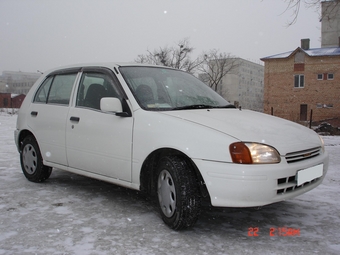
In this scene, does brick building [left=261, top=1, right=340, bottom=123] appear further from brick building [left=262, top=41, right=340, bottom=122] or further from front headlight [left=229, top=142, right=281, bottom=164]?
front headlight [left=229, top=142, right=281, bottom=164]

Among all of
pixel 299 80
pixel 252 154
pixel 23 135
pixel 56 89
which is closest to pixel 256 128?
pixel 252 154

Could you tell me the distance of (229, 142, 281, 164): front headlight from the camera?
2.88 meters

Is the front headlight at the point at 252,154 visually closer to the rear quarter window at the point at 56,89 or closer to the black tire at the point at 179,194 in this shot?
the black tire at the point at 179,194

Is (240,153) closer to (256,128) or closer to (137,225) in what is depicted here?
(256,128)

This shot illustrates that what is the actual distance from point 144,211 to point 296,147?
1.73 metres

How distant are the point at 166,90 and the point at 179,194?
1.41 meters

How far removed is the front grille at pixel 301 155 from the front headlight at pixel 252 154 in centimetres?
16

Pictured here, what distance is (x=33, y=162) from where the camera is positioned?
16.6 ft

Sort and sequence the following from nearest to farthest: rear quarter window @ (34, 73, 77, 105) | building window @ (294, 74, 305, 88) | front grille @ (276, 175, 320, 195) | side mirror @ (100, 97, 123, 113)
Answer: front grille @ (276, 175, 320, 195), side mirror @ (100, 97, 123, 113), rear quarter window @ (34, 73, 77, 105), building window @ (294, 74, 305, 88)

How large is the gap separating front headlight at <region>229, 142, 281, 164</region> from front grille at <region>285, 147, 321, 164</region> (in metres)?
0.16

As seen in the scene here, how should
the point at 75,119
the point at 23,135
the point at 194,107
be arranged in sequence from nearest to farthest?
the point at 194,107 < the point at 75,119 < the point at 23,135

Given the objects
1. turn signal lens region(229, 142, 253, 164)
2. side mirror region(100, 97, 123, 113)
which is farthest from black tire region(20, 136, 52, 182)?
turn signal lens region(229, 142, 253, 164)

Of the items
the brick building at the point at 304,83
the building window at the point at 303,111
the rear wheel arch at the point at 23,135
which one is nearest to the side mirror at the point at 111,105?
the rear wheel arch at the point at 23,135

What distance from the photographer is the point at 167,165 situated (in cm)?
326
